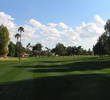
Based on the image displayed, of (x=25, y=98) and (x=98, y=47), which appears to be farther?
(x=98, y=47)

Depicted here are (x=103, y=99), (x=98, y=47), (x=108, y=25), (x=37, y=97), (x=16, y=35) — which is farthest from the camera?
(x=16, y=35)

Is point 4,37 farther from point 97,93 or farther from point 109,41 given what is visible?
point 97,93

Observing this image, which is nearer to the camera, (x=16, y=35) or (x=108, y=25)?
(x=108, y=25)

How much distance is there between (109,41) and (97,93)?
335 ft

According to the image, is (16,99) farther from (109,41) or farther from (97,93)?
(109,41)

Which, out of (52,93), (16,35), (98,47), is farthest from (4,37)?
(52,93)

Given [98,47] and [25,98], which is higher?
[98,47]

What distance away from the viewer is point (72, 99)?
13008 millimetres

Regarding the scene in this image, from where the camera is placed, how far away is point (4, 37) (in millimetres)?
121875

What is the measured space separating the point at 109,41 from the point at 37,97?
103672 mm

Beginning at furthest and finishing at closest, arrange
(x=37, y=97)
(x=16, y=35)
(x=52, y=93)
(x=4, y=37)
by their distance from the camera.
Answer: (x=16, y=35), (x=4, y=37), (x=52, y=93), (x=37, y=97)

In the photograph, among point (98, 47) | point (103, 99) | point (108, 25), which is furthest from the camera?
point (98, 47)

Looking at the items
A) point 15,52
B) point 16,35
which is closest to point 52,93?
point 16,35

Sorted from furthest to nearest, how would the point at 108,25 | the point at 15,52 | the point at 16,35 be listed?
the point at 15,52, the point at 16,35, the point at 108,25
